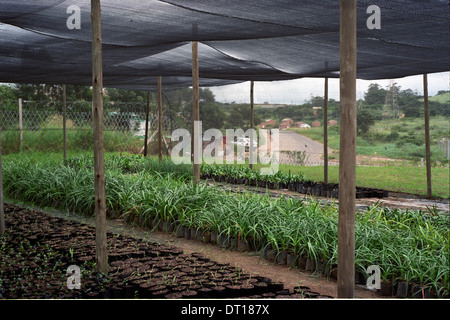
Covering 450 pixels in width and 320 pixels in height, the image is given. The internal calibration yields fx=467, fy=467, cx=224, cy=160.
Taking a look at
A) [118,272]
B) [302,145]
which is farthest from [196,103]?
[302,145]

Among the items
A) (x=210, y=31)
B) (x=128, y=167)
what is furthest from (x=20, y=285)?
(x=128, y=167)

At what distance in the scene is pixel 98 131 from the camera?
11.3ft

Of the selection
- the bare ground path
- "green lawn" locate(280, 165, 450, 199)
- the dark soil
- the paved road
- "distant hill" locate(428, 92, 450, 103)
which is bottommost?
the bare ground path

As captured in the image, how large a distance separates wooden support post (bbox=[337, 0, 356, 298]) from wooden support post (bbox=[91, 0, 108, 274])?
172cm

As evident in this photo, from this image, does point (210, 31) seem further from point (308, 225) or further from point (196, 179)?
point (308, 225)

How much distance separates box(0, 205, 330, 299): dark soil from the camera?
308 centimetres

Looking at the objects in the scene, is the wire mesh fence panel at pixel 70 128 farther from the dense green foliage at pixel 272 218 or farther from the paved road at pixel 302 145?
the dense green foliage at pixel 272 218

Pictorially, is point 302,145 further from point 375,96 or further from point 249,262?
point 249,262

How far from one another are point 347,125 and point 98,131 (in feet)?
5.88

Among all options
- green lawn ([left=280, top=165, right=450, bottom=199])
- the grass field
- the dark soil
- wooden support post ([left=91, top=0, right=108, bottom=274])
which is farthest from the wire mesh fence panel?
wooden support post ([left=91, top=0, right=108, bottom=274])

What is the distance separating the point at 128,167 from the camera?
11.0 meters

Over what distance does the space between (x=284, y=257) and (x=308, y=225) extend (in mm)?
397

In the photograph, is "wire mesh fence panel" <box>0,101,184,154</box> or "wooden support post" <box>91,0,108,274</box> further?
"wire mesh fence panel" <box>0,101,184,154</box>

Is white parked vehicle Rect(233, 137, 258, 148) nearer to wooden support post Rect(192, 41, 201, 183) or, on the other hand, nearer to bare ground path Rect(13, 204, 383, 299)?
wooden support post Rect(192, 41, 201, 183)
